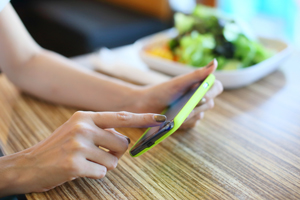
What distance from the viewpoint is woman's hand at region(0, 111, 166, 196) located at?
0.51 meters

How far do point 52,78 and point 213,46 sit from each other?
645 mm

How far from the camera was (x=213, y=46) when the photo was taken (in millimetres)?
1127

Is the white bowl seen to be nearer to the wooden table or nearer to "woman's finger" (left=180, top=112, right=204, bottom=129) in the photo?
the wooden table

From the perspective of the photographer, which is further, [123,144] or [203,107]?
[203,107]

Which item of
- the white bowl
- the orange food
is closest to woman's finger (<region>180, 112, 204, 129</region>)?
the white bowl

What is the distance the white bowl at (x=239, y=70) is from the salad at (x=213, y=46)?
0.17 ft

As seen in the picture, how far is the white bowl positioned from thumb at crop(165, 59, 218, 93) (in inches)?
10.1

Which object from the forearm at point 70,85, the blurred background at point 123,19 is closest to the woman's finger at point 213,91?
the forearm at point 70,85

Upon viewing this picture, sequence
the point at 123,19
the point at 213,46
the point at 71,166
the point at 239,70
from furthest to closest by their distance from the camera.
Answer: the point at 123,19 < the point at 213,46 < the point at 239,70 < the point at 71,166

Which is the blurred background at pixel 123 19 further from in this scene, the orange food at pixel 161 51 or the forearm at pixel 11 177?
the forearm at pixel 11 177

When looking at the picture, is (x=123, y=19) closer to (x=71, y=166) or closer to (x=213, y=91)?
(x=213, y=91)

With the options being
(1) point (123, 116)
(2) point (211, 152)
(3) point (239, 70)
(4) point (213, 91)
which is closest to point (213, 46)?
(3) point (239, 70)

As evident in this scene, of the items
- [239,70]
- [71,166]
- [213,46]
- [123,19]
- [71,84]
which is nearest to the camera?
[71,166]

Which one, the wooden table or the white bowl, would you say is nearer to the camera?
the wooden table
